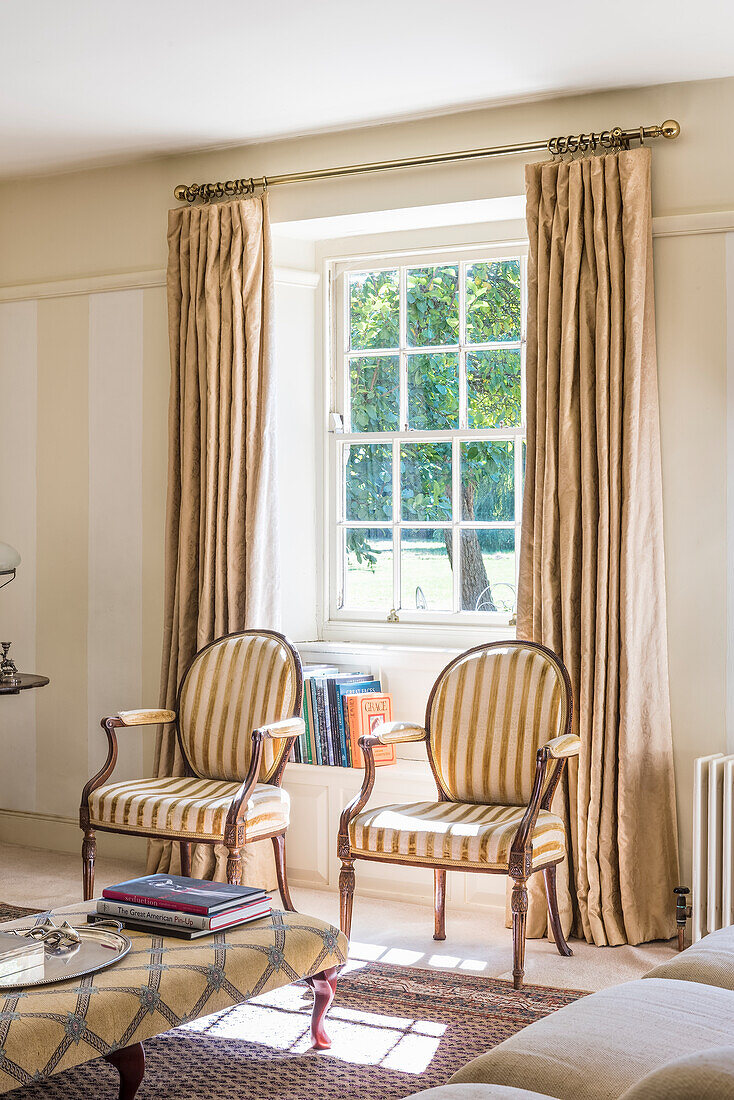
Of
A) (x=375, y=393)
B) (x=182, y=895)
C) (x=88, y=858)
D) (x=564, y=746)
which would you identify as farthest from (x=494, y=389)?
(x=182, y=895)

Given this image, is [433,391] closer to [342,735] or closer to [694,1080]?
[342,735]

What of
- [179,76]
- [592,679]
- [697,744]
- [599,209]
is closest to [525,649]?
[592,679]

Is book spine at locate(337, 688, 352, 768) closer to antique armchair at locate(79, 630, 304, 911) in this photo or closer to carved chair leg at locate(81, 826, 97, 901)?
antique armchair at locate(79, 630, 304, 911)

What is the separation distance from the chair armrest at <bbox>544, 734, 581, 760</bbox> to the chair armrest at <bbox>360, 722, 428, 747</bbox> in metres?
0.45

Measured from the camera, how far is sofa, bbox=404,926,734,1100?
1625 millimetres

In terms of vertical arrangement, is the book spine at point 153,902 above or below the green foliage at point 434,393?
below

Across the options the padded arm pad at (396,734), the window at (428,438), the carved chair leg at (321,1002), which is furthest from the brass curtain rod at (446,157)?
the carved chair leg at (321,1002)

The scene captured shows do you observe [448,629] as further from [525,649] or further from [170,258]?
[170,258]

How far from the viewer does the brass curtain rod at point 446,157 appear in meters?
3.75

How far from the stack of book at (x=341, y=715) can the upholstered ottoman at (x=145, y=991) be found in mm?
1482

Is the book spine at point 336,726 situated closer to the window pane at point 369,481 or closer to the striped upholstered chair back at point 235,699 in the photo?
the striped upholstered chair back at point 235,699

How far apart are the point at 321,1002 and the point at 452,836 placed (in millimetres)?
634

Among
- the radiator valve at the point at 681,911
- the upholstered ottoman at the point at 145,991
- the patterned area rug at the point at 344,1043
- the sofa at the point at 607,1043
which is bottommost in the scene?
the patterned area rug at the point at 344,1043

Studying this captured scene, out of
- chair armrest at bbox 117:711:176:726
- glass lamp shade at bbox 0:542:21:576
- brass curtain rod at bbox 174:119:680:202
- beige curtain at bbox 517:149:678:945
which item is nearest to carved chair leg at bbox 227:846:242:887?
chair armrest at bbox 117:711:176:726
